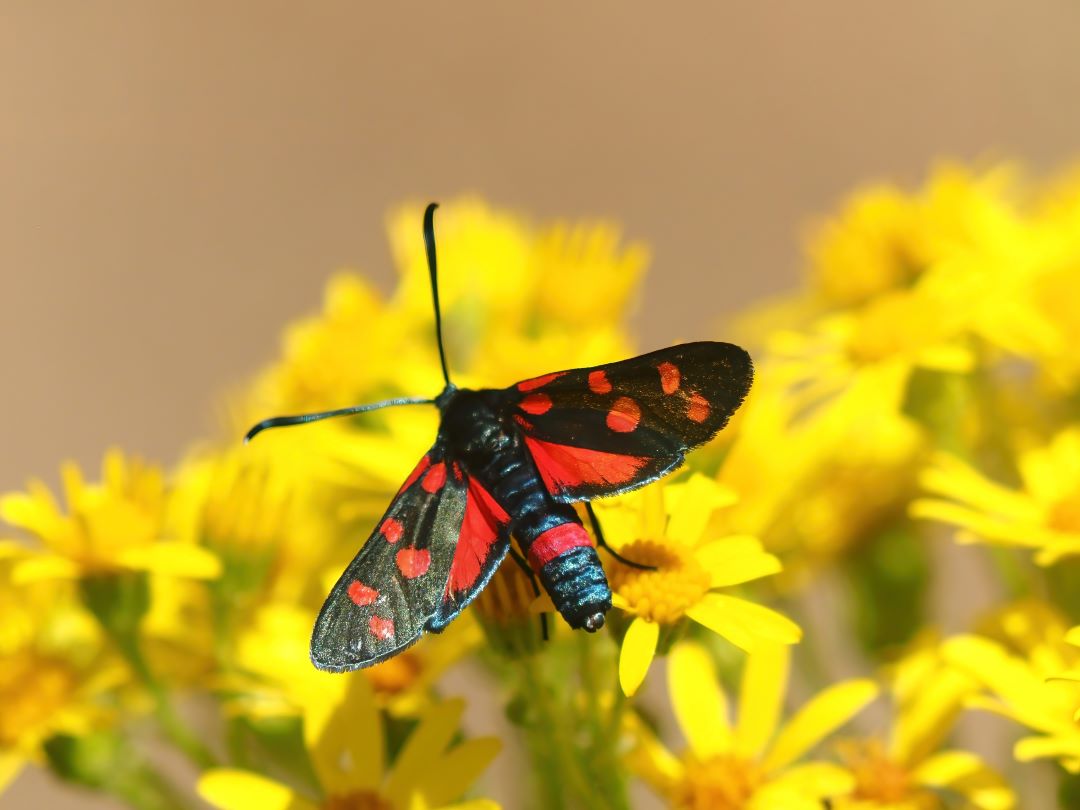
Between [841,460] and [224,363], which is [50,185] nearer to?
[224,363]

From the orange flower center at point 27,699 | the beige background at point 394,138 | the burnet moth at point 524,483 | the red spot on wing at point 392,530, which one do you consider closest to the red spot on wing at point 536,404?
the burnet moth at point 524,483

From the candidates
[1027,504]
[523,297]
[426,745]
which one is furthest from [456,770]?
[523,297]

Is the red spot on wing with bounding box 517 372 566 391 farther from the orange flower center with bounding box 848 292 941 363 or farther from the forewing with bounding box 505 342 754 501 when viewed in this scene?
the orange flower center with bounding box 848 292 941 363

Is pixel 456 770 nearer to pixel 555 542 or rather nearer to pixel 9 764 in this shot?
pixel 555 542

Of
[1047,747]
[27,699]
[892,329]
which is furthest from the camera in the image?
[892,329]

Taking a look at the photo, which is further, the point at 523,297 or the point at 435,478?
the point at 523,297

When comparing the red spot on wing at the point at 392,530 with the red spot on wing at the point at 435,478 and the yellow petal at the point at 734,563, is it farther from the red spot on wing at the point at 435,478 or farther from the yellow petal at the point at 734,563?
the yellow petal at the point at 734,563
